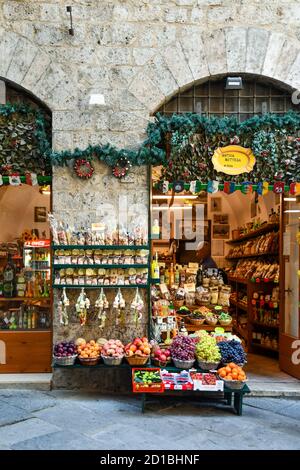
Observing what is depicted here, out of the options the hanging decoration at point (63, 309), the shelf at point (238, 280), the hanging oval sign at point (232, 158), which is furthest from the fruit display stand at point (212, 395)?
the shelf at point (238, 280)

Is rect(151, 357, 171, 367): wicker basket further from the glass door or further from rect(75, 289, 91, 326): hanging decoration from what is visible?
the glass door

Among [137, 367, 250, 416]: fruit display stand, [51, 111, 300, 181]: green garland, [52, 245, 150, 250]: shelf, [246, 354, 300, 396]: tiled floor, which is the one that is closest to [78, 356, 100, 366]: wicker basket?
[137, 367, 250, 416]: fruit display stand

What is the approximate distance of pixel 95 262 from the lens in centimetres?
627

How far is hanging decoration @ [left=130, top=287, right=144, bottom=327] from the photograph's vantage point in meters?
6.25

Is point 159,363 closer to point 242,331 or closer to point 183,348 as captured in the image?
point 183,348

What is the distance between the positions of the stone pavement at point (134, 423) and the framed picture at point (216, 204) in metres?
7.32

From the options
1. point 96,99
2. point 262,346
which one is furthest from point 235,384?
point 96,99

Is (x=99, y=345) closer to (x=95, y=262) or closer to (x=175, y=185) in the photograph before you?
(x=95, y=262)

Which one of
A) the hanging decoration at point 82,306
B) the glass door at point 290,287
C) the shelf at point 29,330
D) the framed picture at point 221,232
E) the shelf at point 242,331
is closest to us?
the hanging decoration at point 82,306

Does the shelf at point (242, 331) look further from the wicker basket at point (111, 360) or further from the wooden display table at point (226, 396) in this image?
the wicker basket at point (111, 360)

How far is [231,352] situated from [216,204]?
7.53 m

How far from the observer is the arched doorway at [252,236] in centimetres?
683

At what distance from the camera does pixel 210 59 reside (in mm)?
6566

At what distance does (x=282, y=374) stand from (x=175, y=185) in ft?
10.7
